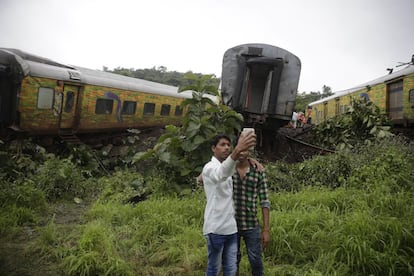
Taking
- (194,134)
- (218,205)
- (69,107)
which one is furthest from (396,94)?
(69,107)

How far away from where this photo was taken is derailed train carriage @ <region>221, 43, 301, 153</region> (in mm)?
8031

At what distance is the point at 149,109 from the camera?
39.1 ft

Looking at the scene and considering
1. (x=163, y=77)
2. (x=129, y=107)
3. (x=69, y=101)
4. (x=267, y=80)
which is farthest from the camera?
(x=163, y=77)

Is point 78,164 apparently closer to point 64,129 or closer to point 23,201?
point 64,129

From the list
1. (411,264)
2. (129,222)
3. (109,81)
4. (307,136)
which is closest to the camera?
(411,264)

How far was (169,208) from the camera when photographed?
14.8 ft

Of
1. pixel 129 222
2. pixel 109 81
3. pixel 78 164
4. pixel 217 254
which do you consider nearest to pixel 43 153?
pixel 78 164

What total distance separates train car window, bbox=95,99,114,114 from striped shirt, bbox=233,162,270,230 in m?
8.18

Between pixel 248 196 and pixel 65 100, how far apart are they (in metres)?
7.60

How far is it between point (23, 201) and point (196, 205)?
9.35 feet

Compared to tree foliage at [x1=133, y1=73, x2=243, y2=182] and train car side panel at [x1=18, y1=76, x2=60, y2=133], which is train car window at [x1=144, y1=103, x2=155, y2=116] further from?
tree foliage at [x1=133, y1=73, x2=243, y2=182]

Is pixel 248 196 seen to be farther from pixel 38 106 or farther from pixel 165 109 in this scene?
pixel 165 109

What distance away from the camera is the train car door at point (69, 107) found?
8.48m

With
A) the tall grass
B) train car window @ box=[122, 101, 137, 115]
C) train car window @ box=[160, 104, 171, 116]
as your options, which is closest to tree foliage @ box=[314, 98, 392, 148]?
the tall grass
